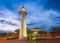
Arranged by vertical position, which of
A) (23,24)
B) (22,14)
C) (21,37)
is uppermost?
(22,14)

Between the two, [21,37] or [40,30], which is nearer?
[21,37]

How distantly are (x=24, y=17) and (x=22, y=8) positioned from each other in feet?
4.69

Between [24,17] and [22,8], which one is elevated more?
[22,8]

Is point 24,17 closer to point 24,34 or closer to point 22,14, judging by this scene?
point 22,14

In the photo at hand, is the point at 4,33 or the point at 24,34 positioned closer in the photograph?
the point at 24,34

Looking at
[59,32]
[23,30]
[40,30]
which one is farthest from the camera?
[40,30]

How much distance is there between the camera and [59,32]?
33219 mm

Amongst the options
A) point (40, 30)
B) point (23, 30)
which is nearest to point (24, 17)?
point (23, 30)

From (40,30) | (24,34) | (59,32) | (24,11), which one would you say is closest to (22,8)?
(24,11)

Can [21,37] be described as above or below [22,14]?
below

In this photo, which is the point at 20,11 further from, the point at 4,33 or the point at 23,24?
the point at 4,33

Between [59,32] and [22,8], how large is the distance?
44.1ft

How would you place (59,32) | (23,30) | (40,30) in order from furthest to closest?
1. (40,30)
2. (59,32)
3. (23,30)

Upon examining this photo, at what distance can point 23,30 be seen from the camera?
22344 mm
